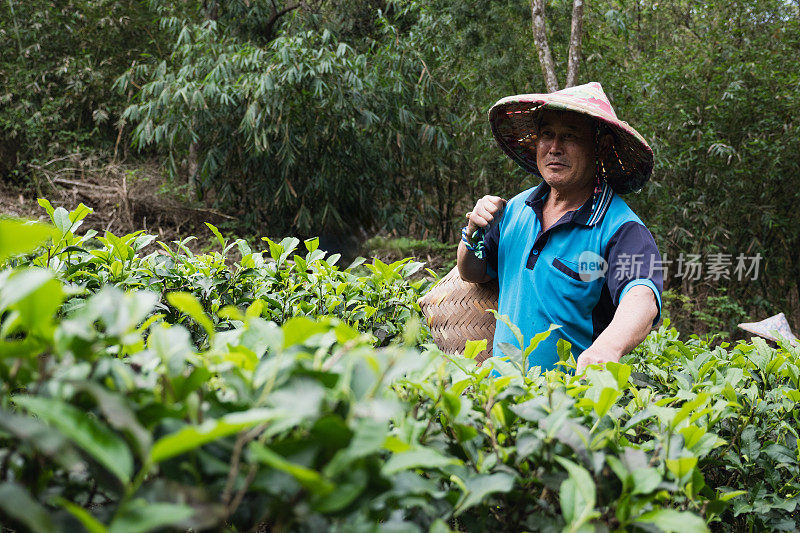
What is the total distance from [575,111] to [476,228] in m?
0.51

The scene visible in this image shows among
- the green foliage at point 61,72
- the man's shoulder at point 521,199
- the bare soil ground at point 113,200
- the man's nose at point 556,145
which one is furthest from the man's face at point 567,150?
the green foliage at point 61,72

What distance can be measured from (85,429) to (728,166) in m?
6.54

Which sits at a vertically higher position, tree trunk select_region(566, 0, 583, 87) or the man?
tree trunk select_region(566, 0, 583, 87)

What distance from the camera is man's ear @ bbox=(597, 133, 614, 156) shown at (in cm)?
212

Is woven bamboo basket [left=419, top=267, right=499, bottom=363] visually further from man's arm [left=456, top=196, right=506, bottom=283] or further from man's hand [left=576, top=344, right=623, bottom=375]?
man's hand [left=576, top=344, right=623, bottom=375]

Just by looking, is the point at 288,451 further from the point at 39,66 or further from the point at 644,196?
the point at 39,66

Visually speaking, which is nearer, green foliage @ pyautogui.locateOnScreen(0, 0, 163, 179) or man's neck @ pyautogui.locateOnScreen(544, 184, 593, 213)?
man's neck @ pyautogui.locateOnScreen(544, 184, 593, 213)

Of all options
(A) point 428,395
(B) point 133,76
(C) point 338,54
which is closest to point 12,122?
(B) point 133,76

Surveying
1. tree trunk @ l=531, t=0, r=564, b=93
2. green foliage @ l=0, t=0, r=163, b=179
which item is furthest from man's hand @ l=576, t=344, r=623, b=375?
green foliage @ l=0, t=0, r=163, b=179

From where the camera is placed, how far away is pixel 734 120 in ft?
19.5

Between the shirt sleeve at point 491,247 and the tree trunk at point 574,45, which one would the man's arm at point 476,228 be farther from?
the tree trunk at point 574,45

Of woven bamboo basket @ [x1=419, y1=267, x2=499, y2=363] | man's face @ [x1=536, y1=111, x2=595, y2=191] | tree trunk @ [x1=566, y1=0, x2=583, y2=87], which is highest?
tree trunk @ [x1=566, y1=0, x2=583, y2=87]

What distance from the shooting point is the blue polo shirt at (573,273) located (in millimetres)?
1912

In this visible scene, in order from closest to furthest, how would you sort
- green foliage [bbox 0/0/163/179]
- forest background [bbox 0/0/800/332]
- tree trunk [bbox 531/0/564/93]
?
tree trunk [bbox 531/0/564/93], forest background [bbox 0/0/800/332], green foliage [bbox 0/0/163/179]
